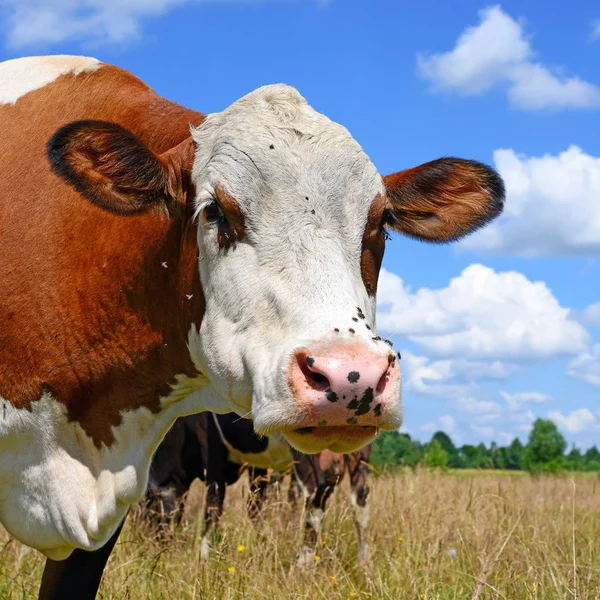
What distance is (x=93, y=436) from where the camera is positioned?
453cm

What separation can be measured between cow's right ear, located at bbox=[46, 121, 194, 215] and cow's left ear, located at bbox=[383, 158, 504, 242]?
1138 millimetres

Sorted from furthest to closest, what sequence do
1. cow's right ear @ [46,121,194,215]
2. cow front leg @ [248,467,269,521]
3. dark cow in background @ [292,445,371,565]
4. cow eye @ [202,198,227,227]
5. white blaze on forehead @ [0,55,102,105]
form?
dark cow in background @ [292,445,371,565] → cow front leg @ [248,467,269,521] → white blaze on forehead @ [0,55,102,105] → cow's right ear @ [46,121,194,215] → cow eye @ [202,198,227,227]

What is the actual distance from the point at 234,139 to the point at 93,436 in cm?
175

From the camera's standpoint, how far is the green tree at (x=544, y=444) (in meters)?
66.4

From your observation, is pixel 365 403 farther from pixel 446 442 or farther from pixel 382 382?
pixel 446 442

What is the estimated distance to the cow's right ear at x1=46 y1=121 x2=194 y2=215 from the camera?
160 inches

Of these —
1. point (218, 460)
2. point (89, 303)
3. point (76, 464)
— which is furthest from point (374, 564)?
point (89, 303)

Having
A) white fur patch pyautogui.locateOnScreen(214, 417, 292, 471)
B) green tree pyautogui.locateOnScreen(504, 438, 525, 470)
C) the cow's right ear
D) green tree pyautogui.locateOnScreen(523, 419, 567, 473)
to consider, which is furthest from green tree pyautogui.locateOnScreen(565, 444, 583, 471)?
the cow's right ear

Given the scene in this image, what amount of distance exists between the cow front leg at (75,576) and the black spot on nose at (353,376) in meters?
2.41

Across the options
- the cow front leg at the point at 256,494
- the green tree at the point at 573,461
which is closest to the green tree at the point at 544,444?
the green tree at the point at 573,461

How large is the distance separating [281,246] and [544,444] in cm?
6715

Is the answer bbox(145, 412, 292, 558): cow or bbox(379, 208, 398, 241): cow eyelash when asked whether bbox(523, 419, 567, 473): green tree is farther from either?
bbox(379, 208, 398, 241): cow eyelash

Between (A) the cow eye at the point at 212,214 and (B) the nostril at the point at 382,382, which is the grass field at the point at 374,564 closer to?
(B) the nostril at the point at 382,382

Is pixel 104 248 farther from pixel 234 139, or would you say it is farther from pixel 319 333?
pixel 319 333
